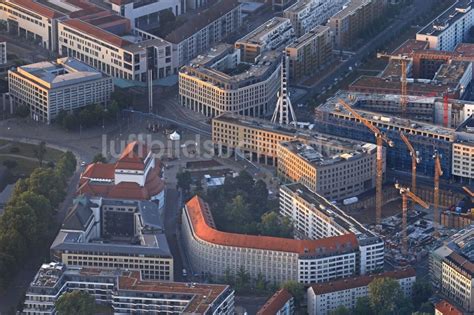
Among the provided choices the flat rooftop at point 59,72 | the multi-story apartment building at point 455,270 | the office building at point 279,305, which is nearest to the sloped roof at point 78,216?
the office building at point 279,305

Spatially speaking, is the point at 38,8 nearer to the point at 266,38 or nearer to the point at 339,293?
the point at 266,38

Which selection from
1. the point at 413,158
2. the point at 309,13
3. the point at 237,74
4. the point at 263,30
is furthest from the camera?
the point at 309,13

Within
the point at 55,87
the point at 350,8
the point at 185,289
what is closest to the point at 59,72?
the point at 55,87

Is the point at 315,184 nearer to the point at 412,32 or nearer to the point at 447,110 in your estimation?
the point at 447,110

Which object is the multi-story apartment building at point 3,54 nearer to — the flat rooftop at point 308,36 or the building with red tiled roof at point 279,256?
the flat rooftop at point 308,36

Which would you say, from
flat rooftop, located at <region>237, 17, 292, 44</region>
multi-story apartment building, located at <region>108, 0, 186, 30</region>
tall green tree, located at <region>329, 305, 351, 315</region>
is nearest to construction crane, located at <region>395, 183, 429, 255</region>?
tall green tree, located at <region>329, 305, 351, 315</region>

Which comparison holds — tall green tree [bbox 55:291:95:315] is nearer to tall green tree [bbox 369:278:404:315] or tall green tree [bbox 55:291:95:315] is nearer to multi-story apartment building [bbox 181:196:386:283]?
multi-story apartment building [bbox 181:196:386:283]
